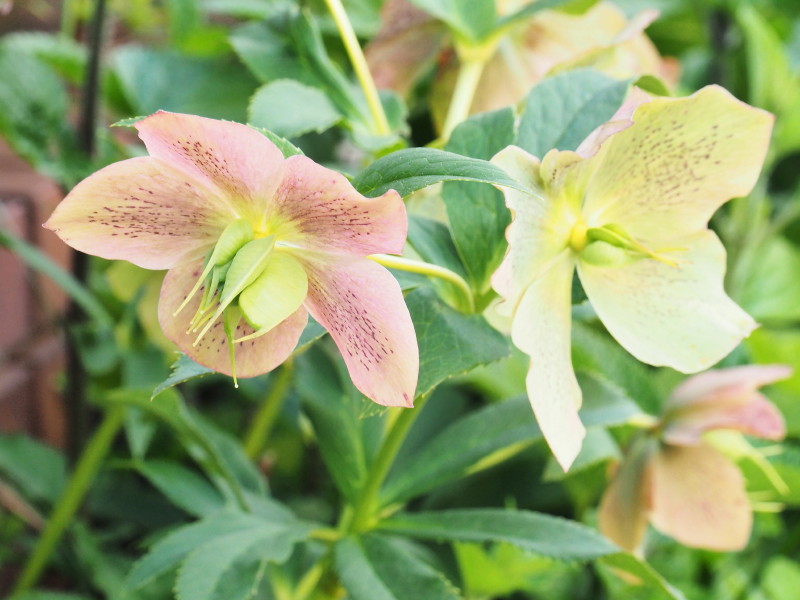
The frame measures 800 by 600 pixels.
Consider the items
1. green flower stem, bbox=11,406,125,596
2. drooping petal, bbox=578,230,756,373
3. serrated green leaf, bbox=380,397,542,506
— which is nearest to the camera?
drooping petal, bbox=578,230,756,373

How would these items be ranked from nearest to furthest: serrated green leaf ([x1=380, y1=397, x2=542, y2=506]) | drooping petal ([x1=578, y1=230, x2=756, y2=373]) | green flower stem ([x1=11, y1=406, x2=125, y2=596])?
drooping petal ([x1=578, y1=230, x2=756, y2=373]) → serrated green leaf ([x1=380, y1=397, x2=542, y2=506]) → green flower stem ([x1=11, y1=406, x2=125, y2=596])

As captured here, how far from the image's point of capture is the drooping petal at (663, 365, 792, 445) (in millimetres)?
536

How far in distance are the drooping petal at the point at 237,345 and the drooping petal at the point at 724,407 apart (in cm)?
34

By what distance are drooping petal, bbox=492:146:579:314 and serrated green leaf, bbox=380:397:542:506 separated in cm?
17

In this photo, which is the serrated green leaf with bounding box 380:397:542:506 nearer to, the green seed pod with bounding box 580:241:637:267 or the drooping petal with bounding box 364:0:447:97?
the green seed pod with bounding box 580:241:637:267

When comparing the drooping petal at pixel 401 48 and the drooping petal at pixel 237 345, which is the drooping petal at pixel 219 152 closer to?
the drooping petal at pixel 237 345

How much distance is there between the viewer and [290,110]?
44cm

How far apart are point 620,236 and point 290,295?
0.16 meters

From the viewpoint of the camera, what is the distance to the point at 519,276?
36 cm

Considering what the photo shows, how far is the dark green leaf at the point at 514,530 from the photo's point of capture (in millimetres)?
454

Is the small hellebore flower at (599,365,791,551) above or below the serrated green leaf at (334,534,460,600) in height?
below

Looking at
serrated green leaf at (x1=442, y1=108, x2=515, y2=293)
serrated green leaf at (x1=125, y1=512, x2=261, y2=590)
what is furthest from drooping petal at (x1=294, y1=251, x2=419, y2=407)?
serrated green leaf at (x1=125, y1=512, x2=261, y2=590)

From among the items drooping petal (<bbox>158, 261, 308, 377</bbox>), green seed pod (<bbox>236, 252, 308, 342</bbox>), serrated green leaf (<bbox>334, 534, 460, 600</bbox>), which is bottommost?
serrated green leaf (<bbox>334, 534, 460, 600</bbox>)

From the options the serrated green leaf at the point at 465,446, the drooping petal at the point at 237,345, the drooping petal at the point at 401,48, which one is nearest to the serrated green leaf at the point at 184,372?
the drooping petal at the point at 237,345
